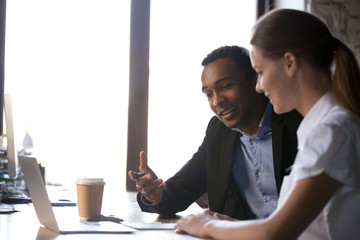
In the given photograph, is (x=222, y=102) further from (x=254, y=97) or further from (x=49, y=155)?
(x=49, y=155)

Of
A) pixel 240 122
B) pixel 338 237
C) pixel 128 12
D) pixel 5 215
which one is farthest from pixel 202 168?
pixel 128 12

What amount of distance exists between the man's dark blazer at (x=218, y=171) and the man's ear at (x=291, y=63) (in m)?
0.65

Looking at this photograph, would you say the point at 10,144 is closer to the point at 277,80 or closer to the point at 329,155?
the point at 277,80

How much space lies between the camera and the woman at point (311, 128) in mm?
1038

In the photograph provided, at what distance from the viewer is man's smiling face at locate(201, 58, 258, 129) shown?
200 cm

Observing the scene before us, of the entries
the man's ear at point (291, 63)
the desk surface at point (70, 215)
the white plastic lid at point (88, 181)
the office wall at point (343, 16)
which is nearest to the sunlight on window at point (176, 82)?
the office wall at point (343, 16)

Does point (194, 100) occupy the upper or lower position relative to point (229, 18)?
lower

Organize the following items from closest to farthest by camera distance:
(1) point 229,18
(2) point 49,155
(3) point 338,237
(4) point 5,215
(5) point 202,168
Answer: (3) point 338,237, (4) point 5,215, (5) point 202,168, (2) point 49,155, (1) point 229,18

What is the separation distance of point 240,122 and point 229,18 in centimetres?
164

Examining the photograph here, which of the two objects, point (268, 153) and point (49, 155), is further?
point (49, 155)

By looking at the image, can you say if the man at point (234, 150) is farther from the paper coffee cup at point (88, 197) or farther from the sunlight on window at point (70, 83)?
the sunlight on window at point (70, 83)

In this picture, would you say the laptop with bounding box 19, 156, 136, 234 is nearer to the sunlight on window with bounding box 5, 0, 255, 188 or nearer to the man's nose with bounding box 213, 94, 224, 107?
the man's nose with bounding box 213, 94, 224, 107

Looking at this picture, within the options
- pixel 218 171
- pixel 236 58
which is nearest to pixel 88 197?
pixel 218 171

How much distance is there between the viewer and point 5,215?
1.73m
